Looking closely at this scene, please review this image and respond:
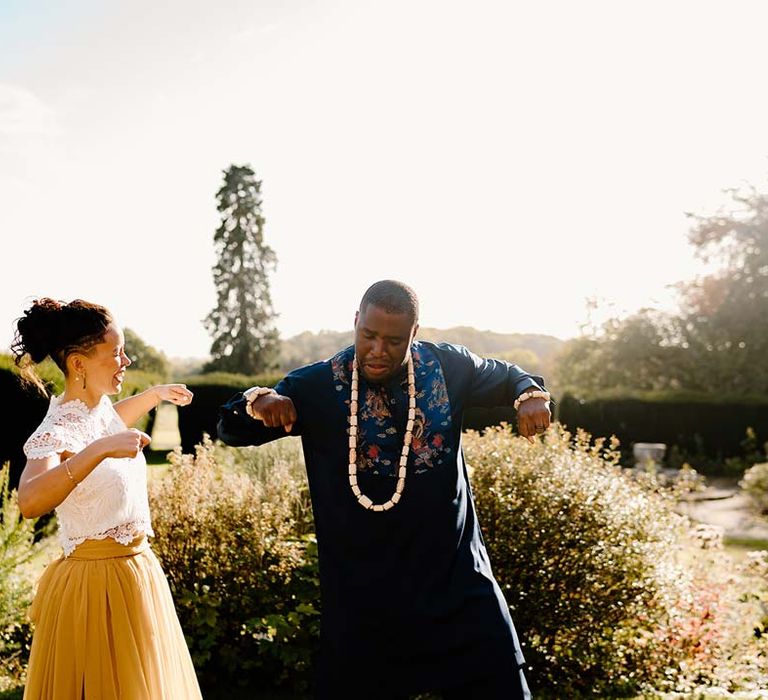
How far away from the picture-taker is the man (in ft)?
8.88

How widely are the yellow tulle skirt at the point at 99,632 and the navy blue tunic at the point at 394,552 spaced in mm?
680

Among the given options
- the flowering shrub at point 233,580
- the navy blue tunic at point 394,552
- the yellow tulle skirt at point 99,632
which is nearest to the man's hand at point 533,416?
the navy blue tunic at point 394,552

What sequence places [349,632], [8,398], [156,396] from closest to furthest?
[349,632] < [156,396] < [8,398]

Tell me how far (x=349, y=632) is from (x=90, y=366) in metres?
1.36

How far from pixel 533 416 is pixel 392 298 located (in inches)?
25.1

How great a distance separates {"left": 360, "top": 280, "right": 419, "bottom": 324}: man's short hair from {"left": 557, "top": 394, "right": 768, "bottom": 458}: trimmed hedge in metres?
16.5

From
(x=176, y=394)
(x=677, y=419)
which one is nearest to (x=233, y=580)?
(x=176, y=394)

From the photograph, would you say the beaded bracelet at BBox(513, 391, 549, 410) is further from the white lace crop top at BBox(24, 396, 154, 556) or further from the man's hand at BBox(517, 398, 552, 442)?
the white lace crop top at BBox(24, 396, 154, 556)

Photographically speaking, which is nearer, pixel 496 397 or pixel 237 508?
pixel 496 397

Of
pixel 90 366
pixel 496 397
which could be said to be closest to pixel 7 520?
pixel 90 366

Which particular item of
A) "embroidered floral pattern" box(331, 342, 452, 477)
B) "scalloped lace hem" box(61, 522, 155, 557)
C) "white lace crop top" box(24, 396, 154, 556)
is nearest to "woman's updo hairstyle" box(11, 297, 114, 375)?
"white lace crop top" box(24, 396, 154, 556)

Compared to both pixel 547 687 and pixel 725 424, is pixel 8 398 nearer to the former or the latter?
pixel 547 687

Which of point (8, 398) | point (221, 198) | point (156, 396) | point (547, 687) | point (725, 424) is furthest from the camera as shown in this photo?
point (221, 198)

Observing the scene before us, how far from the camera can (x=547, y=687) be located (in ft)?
16.3
